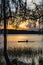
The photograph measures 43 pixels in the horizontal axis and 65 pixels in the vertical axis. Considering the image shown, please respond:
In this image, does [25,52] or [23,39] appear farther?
[25,52]

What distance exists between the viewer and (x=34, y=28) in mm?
3484

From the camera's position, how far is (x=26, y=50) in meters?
3.46

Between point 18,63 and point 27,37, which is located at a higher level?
point 27,37

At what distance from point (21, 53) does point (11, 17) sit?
0.59 metres

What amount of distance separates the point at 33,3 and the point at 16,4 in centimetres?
27

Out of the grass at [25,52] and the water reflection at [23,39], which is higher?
the water reflection at [23,39]

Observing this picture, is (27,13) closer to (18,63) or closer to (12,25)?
(12,25)

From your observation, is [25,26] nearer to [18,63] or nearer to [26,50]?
[26,50]

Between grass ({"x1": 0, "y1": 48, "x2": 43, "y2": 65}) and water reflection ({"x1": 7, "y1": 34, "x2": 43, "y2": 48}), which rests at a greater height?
water reflection ({"x1": 7, "y1": 34, "x2": 43, "y2": 48})

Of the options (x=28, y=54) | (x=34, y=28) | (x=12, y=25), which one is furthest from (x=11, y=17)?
(x=28, y=54)

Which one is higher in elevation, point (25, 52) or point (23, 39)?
point (23, 39)

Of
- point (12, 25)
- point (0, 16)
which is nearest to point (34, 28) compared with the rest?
point (12, 25)

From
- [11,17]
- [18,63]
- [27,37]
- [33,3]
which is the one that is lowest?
[18,63]

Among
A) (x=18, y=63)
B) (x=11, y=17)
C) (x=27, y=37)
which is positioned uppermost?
(x=11, y=17)
